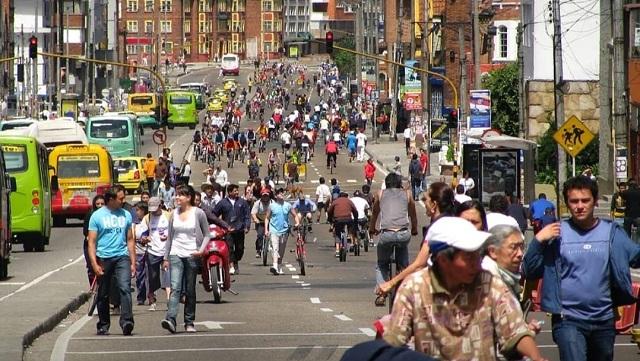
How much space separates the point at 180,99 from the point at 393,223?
3891 inches

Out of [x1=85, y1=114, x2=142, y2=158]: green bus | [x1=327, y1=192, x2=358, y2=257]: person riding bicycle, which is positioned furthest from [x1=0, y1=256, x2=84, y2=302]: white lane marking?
[x1=85, y1=114, x2=142, y2=158]: green bus

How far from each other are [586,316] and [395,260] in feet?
28.6

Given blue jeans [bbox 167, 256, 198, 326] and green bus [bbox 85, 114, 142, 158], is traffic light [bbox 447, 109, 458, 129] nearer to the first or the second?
green bus [bbox 85, 114, 142, 158]

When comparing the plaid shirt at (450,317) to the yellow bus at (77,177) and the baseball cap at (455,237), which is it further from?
the yellow bus at (77,177)

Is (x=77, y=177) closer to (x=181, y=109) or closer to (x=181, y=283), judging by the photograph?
(x=181, y=283)

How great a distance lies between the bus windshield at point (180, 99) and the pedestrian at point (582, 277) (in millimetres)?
106413

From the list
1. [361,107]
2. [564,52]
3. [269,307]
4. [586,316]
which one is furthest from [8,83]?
[586,316]

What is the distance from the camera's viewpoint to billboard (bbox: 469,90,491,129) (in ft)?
187

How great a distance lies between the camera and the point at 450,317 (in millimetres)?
7918

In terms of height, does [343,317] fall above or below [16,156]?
below

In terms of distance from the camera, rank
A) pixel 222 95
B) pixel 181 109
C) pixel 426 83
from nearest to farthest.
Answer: pixel 426 83 < pixel 181 109 < pixel 222 95

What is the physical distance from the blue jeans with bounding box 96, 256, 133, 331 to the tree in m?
61.9

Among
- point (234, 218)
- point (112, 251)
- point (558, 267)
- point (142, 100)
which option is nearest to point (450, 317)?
point (558, 267)

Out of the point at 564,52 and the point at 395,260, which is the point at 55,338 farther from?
the point at 564,52
